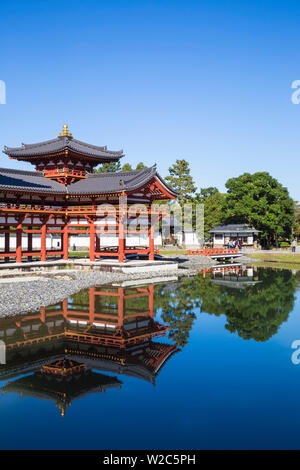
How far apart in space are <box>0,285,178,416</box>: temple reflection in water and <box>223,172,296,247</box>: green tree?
42.4m

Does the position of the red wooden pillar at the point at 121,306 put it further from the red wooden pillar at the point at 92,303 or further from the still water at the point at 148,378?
the red wooden pillar at the point at 92,303

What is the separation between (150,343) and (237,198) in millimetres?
50341

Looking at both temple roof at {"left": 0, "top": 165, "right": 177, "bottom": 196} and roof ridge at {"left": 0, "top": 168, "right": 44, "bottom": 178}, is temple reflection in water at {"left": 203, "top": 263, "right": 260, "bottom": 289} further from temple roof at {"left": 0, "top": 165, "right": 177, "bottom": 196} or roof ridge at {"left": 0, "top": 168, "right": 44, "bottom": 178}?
roof ridge at {"left": 0, "top": 168, "right": 44, "bottom": 178}

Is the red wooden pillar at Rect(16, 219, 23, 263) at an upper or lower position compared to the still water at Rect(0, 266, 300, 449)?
upper

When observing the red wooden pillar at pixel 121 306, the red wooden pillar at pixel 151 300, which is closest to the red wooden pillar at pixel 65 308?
the red wooden pillar at pixel 121 306

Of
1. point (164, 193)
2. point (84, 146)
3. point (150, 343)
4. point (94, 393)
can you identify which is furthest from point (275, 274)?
point (94, 393)

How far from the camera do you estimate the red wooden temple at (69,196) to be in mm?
28594

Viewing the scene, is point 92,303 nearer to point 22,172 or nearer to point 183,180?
point 22,172

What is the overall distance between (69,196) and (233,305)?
17.2 meters

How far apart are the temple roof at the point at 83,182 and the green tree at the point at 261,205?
2766 cm

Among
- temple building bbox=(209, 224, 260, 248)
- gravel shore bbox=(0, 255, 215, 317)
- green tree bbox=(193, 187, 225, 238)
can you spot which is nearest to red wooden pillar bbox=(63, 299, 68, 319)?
gravel shore bbox=(0, 255, 215, 317)

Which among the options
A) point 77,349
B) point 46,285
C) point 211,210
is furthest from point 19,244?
point 211,210

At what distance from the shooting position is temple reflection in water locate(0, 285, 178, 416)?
365 inches
